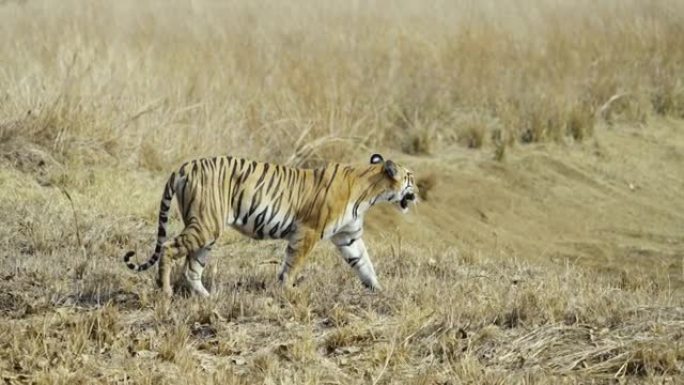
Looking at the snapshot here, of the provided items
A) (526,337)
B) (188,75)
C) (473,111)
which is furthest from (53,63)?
(526,337)

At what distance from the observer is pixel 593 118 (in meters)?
15.1

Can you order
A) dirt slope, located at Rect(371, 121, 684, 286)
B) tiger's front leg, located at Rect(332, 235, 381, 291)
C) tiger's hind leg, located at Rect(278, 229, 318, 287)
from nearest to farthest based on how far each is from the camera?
tiger's hind leg, located at Rect(278, 229, 318, 287) → tiger's front leg, located at Rect(332, 235, 381, 291) → dirt slope, located at Rect(371, 121, 684, 286)

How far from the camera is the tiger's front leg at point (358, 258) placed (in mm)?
8383

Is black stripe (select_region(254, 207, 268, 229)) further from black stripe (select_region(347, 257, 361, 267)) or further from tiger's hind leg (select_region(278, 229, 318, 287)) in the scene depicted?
black stripe (select_region(347, 257, 361, 267))

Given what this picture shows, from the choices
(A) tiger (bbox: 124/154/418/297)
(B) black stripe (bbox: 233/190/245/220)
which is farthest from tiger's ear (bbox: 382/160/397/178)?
(B) black stripe (bbox: 233/190/245/220)

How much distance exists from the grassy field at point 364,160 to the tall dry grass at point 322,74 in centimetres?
3

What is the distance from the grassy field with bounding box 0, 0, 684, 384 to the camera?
700cm

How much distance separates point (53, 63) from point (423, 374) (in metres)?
7.56

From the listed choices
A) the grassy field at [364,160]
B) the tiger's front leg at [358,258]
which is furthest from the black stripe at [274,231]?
the tiger's front leg at [358,258]

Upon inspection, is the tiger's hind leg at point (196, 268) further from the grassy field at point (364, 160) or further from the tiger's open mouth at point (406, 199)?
the tiger's open mouth at point (406, 199)

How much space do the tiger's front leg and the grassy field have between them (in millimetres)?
119

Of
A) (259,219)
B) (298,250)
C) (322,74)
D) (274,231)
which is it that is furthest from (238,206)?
(322,74)

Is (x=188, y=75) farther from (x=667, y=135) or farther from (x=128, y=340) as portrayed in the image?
(x=128, y=340)

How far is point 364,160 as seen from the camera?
43.7ft
